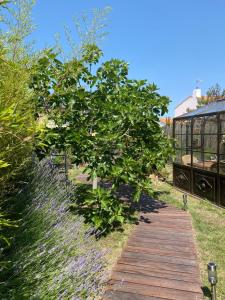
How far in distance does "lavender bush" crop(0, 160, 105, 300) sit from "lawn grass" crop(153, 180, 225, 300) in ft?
5.15

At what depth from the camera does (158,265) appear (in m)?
4.61

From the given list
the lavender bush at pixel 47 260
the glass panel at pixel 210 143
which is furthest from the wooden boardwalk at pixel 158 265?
the glass panel at pixel 210 143

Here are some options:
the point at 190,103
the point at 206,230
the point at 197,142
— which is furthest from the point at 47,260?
the point at 190,103

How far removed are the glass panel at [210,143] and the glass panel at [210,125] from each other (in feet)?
0.50

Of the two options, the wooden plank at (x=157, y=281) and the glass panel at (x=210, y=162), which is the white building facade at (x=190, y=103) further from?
the wooden plank at (x=157, y=281)

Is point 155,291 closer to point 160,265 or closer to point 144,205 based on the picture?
point 160,265

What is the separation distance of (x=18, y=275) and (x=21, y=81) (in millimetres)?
1673

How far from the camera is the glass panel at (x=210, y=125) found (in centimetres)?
924

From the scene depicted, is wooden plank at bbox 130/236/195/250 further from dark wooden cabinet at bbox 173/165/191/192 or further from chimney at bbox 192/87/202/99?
chimney at bbox 192/87/202/99

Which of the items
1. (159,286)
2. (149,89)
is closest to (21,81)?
(159,286)

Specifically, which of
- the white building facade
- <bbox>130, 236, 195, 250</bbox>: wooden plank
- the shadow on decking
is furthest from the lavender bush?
the white building facade

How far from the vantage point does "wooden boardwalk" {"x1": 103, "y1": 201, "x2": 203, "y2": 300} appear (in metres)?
3.85

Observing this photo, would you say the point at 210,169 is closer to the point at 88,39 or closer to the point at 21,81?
the point at 88,39

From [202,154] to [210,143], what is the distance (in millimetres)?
580
